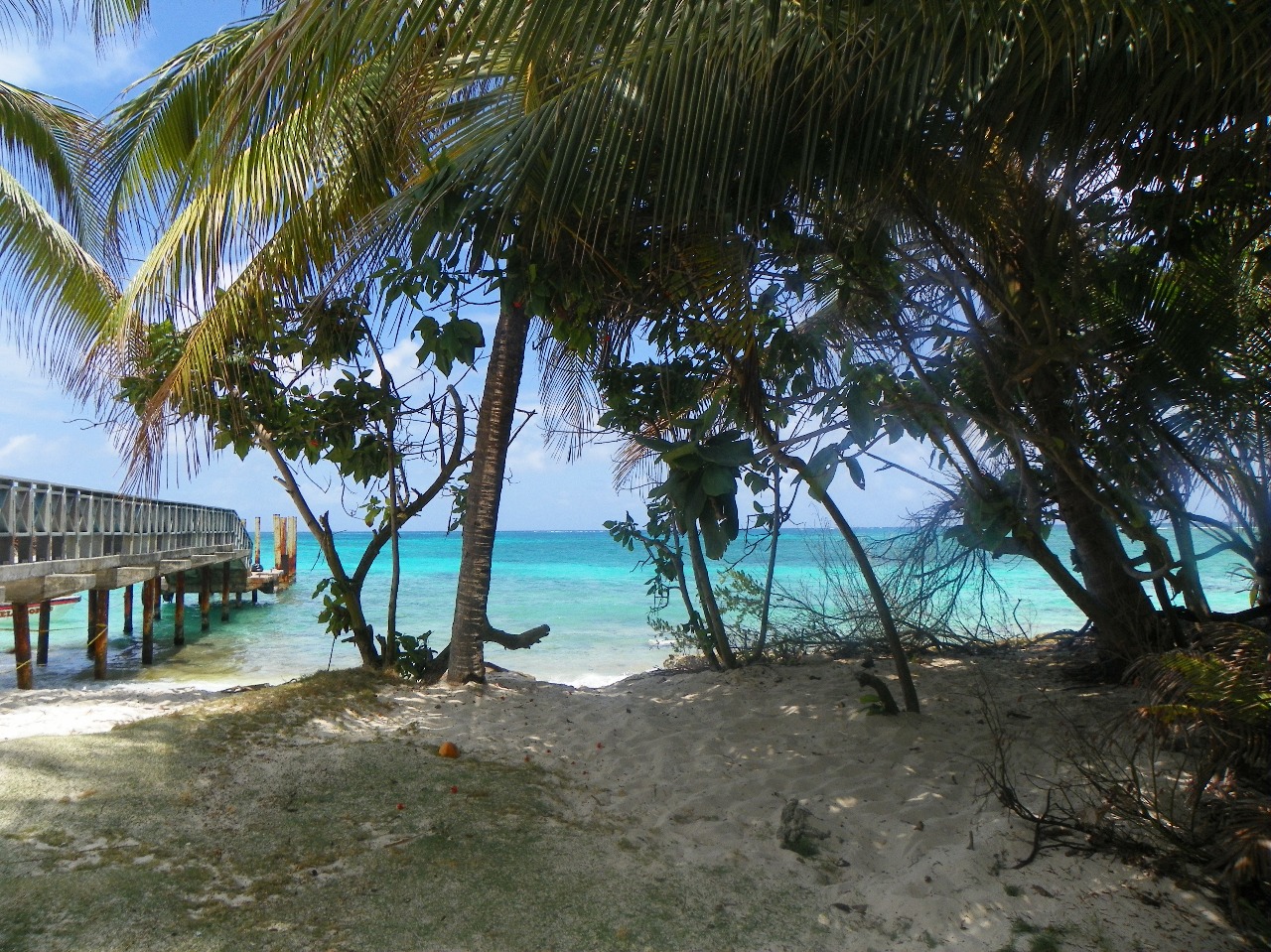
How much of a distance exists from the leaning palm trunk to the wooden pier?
6419 millimetres

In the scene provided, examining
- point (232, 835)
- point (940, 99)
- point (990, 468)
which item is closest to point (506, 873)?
point (232, 835)

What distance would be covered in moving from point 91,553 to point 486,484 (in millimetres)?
9083

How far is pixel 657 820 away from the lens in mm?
4508

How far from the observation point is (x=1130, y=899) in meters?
3.32

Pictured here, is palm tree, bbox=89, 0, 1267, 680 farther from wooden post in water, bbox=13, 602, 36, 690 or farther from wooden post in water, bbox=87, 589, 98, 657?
wooden post in water, bbox=87, 589, 98, 657

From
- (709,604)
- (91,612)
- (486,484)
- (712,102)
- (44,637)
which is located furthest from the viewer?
(91,612)

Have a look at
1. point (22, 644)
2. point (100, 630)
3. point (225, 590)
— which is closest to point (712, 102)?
point (22, 644)

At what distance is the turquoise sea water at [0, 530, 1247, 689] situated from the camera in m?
13.8

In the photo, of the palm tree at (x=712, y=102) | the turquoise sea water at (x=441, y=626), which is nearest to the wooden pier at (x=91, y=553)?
the turquoise sea water at (x=441, y=626)

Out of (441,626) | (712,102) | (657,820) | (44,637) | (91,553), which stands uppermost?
(712,102)

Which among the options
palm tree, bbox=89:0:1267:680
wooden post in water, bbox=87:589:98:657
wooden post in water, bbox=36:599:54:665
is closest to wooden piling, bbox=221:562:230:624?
wooden post in water, bbox=87:589:98:657

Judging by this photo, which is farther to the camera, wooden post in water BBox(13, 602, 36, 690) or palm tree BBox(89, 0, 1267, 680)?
wooden post in water BBox(13, 602, 36, 690)

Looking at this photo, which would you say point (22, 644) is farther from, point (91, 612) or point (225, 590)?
point (225, 590)

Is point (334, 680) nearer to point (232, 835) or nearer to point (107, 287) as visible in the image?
point (232, 835)
